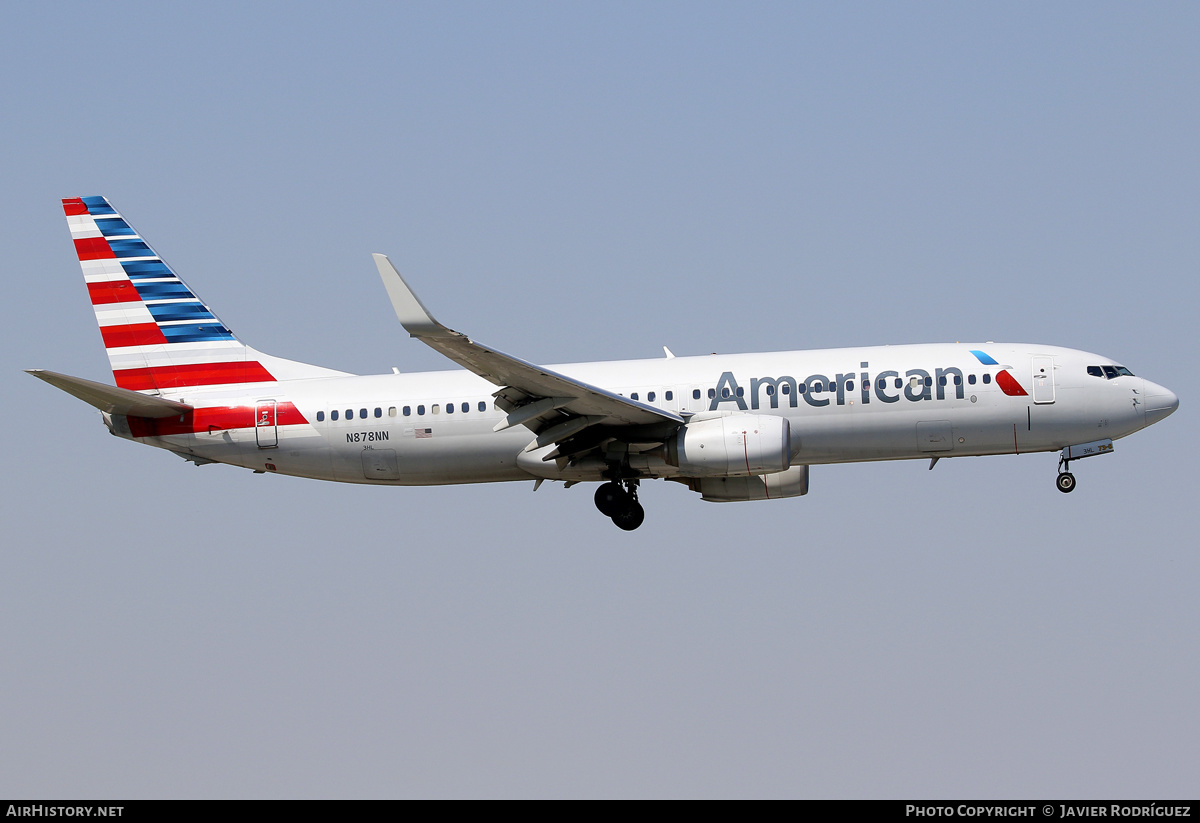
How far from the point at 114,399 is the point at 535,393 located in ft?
35.2

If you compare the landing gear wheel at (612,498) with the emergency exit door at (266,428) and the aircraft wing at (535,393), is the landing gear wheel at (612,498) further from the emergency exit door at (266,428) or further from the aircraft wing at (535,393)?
the emergency exit door at (266,428)

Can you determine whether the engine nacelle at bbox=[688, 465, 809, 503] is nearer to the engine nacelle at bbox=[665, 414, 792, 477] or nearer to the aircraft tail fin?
Answer: the engine nacelle at bbox=[665, 414, 792, 477]

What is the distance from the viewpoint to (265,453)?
34.1 m

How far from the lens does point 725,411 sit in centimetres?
3228

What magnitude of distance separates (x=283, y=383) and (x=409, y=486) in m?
4.36

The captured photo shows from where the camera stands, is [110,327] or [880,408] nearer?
[880,408]

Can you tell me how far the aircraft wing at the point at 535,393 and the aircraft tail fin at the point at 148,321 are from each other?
6.83 metres

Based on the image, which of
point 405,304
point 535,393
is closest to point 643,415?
point 535,393

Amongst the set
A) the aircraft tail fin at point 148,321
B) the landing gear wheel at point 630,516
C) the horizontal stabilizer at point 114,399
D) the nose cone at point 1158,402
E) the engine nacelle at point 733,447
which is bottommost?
the landing gear wheel at point 630,516

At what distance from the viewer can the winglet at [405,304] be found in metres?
26.2

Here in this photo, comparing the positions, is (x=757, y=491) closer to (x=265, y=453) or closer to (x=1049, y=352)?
(x=1049, y=352)

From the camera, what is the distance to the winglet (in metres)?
26.2

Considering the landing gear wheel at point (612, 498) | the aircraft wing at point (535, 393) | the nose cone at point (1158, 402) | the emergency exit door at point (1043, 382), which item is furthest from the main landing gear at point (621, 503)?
the nose cone at point (1158, 402)

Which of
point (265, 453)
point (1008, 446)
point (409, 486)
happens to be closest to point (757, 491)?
point (1008, 446)
